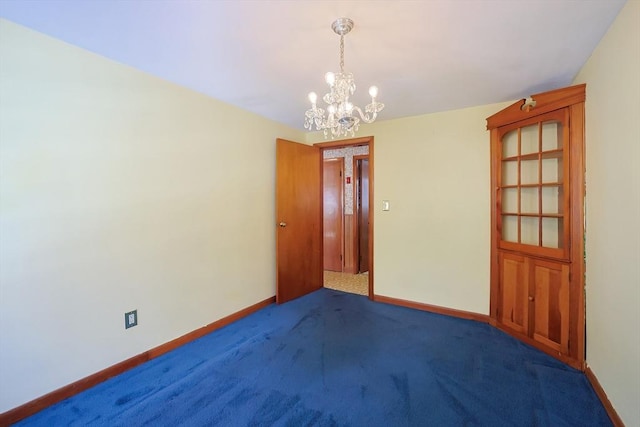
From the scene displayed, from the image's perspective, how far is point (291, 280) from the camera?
3.71m

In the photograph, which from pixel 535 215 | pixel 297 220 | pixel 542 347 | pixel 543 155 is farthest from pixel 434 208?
pixel 297 220

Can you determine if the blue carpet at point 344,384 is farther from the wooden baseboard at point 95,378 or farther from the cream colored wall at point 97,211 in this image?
the cream colored wall at point 97,211

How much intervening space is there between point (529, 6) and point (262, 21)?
1431 millimetres

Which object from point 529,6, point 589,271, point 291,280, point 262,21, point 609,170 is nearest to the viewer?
point 529,6

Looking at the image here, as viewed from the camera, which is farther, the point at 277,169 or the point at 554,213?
the point at 277,169

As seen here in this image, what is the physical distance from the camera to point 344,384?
6.52 feet

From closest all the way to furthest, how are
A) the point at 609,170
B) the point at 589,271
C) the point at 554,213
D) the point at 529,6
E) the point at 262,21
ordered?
the point at 529,6
the point at 262,21
the point at 609,170
the point at 589,271
the point at 554,213

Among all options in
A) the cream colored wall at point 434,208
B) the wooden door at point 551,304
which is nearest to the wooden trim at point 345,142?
the cream colored wall at point 434,208

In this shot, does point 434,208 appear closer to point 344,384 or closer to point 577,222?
point 577,222

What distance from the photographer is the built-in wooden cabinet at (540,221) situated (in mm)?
2166

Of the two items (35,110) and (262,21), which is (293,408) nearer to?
(262,21)

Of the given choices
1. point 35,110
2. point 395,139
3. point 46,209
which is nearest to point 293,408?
point 46,209

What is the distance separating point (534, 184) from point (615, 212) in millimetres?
918

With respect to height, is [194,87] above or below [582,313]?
above
